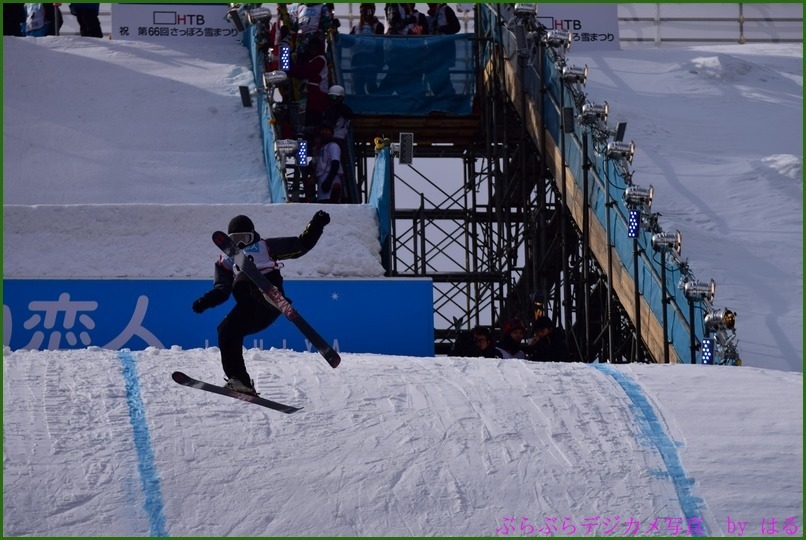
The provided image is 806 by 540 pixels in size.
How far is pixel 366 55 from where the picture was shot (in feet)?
63.6

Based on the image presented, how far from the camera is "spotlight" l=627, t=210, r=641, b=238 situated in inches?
528

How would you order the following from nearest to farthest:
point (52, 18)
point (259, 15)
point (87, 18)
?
point (259, 15), point (87, 18), point (52, 18)

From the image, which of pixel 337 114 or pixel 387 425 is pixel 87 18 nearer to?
pixel 337 114

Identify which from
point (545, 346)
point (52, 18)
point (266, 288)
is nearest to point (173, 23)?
point (52, 18)

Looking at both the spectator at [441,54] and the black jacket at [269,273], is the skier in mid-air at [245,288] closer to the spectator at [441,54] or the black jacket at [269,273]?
the black jacket at [269,273]

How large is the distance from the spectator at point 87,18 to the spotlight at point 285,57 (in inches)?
179

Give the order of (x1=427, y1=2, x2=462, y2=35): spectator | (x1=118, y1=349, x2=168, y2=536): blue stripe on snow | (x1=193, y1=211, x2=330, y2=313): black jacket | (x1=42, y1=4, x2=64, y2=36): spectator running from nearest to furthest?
1. (x1=118, y1=349, x2=168, y2=536): blue stripe on snow
2. (x1=193, y1=211, x2=330, y2=313): black jacket
3. (x1=427, y1=2, x2=462, y2=35): spectator
4. (x1=42, y1=4, x2=64, y2=36): spectator

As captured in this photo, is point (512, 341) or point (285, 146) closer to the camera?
point (512, 341)

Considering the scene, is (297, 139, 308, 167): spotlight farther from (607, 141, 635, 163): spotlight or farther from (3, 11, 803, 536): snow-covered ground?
(607, 141, 635, 163): spotlight

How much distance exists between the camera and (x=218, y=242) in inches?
387

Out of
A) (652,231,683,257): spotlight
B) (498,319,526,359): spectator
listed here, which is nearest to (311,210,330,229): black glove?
(498,319,526,359): spectator

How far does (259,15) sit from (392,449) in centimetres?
927

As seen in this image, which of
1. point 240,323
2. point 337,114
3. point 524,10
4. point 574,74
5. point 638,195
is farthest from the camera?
point 524,10

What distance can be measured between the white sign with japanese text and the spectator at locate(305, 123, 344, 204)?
6.11 meters
